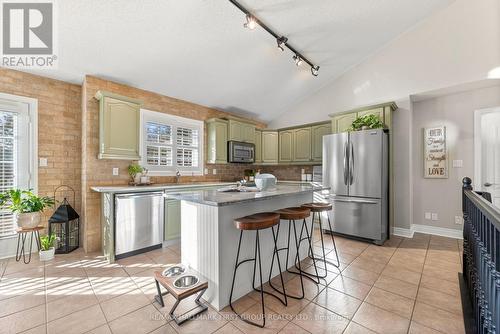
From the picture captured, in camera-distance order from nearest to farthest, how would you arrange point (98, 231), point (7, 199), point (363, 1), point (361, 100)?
point (7, 199) < point (363, 1) < point (98, 231) < point (361, 100)

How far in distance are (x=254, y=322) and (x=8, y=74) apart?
Answer: 165 inches

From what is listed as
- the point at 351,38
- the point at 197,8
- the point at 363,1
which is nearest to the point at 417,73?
the point at 351,38

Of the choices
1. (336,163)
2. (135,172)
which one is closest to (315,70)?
(336,163)

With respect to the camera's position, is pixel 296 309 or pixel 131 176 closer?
pixel 296 309

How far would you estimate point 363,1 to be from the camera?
9.77 feet

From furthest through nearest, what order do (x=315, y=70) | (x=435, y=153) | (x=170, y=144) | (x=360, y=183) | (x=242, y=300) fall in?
(x=315, y=70) < (x=170, y=144) < (x=435, y=153) < (x=360, y=183) < (x=242, y=300)

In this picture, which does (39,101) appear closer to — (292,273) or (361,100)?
(292,273)

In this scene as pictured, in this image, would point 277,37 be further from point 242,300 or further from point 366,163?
point 242,300

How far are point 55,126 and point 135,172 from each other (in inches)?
49.3

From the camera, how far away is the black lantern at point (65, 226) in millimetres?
2975

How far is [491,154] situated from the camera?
338cm

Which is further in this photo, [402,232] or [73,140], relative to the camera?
[402,232]

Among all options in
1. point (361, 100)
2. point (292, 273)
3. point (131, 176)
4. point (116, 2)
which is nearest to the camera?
point (116, 2)

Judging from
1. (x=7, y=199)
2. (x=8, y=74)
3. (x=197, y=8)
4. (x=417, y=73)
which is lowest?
(x=7, y=199)
